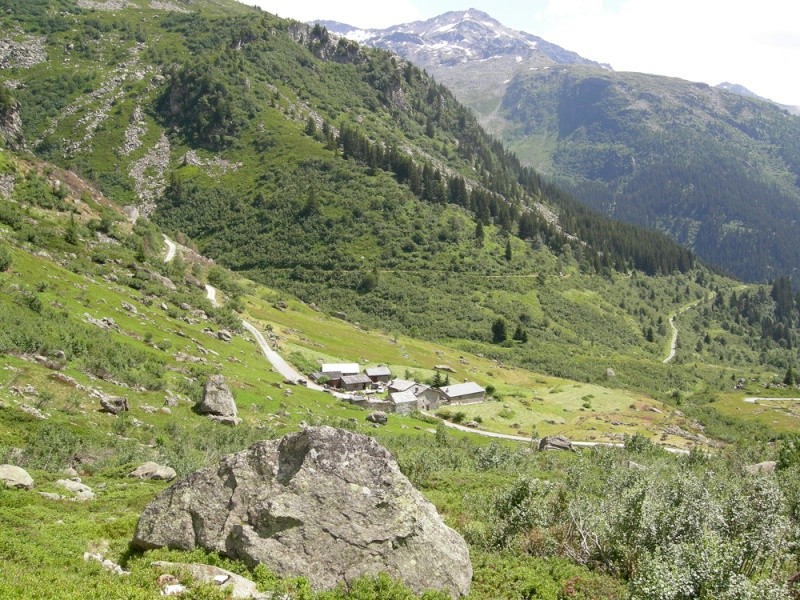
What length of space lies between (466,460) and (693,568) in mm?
31746

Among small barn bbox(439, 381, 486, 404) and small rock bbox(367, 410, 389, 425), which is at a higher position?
small rock bbox(367, 410, 389, 425)

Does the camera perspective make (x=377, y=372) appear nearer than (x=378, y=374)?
No

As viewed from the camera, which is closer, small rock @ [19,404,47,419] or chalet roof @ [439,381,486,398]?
small rock @ [19,404,47,419]

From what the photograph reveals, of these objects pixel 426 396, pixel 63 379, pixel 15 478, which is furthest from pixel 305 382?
pixel 15 478

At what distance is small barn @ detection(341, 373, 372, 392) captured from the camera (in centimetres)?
8288

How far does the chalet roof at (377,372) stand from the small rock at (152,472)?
199 feet

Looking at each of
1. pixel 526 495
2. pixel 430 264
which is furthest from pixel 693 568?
pixel 430 264

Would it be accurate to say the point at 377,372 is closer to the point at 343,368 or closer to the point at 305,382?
the point at 343,368

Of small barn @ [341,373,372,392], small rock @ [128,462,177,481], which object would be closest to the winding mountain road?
small barn @ [341,373,372,392]

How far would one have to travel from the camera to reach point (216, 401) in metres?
45.3

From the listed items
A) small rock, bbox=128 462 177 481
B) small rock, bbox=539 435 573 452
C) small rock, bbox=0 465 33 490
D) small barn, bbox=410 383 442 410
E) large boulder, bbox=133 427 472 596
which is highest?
large boulder, bbox=133 427 472 596

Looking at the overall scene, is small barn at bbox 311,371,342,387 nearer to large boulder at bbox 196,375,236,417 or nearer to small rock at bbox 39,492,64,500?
large boulder at bbox 196,375,236,417

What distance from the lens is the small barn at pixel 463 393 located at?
90562 mm

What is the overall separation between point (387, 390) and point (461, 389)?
1376 centimetres
